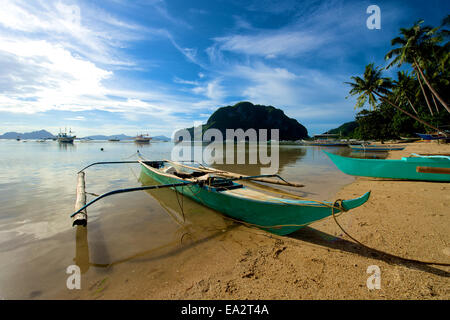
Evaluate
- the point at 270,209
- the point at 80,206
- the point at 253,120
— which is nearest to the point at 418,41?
the point at 270,209

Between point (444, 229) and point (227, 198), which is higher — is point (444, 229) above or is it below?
below

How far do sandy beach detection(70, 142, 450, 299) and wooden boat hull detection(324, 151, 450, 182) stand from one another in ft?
15.0

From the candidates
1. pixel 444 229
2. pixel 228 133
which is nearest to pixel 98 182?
pixel 444 229

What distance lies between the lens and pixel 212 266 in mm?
3592

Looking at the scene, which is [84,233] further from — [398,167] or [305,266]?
[398,167]

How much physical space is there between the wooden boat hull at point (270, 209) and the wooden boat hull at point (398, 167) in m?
8.49

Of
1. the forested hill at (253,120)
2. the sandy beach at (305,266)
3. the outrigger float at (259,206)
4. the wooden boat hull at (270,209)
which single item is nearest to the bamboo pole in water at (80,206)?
the outrigger float at (259,206)

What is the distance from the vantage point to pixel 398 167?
9.12 meters

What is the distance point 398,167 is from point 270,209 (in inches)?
354

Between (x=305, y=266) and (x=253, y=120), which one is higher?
(x=253, y=120)

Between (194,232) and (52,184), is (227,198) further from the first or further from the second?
(52,184)

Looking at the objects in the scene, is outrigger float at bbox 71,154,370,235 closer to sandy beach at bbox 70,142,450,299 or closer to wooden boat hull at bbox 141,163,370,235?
wooden boat hull at bbox 141,163,370,235
